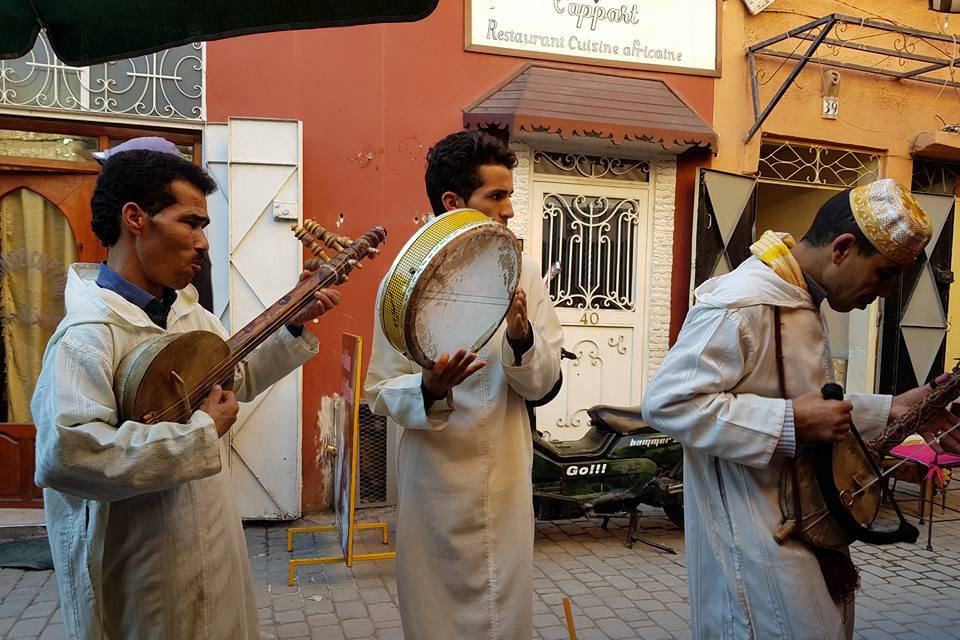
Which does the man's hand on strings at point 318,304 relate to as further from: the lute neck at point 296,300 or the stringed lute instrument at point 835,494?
the stringed lute instrument at point 835,494

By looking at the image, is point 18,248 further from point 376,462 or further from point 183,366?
point 183,366

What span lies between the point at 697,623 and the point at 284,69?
16.7ft

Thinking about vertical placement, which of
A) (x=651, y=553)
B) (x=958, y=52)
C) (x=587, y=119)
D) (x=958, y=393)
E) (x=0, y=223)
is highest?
(x=958, y=52)

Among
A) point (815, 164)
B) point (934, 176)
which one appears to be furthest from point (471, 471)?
point (934, 176)

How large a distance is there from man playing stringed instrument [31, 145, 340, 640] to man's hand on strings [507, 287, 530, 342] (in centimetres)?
78

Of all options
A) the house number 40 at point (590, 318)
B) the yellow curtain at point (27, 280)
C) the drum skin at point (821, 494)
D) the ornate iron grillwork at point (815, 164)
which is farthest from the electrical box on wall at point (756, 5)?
the yellow curtain at point (27, 280)

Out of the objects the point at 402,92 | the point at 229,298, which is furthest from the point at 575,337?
the point at 229,298

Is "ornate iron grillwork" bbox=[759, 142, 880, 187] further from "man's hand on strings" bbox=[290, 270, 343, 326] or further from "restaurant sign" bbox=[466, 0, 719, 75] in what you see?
"man's hand on strings" bbox=[290, 270, 343, 326]

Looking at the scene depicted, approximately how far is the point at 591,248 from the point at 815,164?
278 centimetres

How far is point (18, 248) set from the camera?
5.45m

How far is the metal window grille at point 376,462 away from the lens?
5.80 meters

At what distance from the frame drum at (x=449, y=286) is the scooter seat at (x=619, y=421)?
132 inches

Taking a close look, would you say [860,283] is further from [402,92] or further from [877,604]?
[402,92]

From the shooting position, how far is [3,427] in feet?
Result: 17.7
